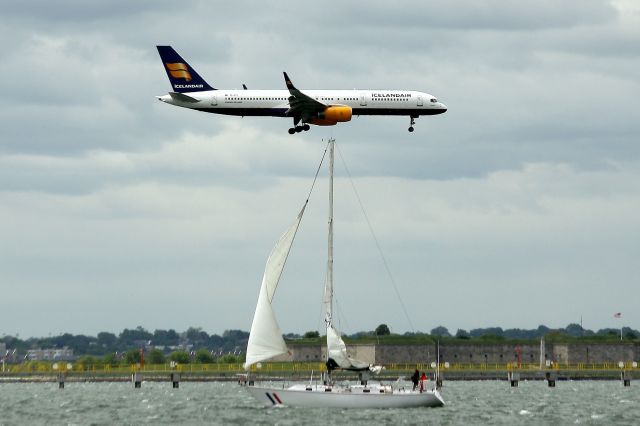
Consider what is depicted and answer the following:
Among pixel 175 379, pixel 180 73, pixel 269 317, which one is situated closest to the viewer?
pixel 269 317

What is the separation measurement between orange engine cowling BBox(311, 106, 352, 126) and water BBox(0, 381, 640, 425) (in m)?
26.5

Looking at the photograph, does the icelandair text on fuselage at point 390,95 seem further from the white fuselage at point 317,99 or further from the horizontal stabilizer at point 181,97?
the horizontal stabilizer at point 181,97

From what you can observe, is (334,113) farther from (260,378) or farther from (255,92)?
(260,378)

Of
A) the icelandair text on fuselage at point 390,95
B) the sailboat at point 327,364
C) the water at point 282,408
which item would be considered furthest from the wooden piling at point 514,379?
the sailboat at point 327,364

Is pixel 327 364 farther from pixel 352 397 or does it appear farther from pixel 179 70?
Answer: pixel 179 70

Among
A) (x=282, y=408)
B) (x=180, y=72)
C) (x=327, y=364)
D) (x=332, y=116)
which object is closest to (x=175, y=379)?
(x=180, y=72)

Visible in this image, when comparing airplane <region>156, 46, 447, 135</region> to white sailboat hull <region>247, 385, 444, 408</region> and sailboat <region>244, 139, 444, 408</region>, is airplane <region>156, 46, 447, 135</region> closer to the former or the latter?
sailboat <region>244, 139, 444, 408</region>

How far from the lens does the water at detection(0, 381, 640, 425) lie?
10731cm

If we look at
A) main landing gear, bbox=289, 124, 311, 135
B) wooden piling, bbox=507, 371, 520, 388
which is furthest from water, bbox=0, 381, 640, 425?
main landing gear, bbox=289, 124, 311, 135

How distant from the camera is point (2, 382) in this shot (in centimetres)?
19012

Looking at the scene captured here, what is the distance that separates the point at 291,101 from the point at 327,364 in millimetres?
36712

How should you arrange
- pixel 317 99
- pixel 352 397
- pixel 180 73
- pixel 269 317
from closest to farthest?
pixel 352 397
pixel 269 317
pixel 317 99
pixel 180 73

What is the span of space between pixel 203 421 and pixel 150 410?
1469 cm

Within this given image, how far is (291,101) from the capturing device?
135 metres
